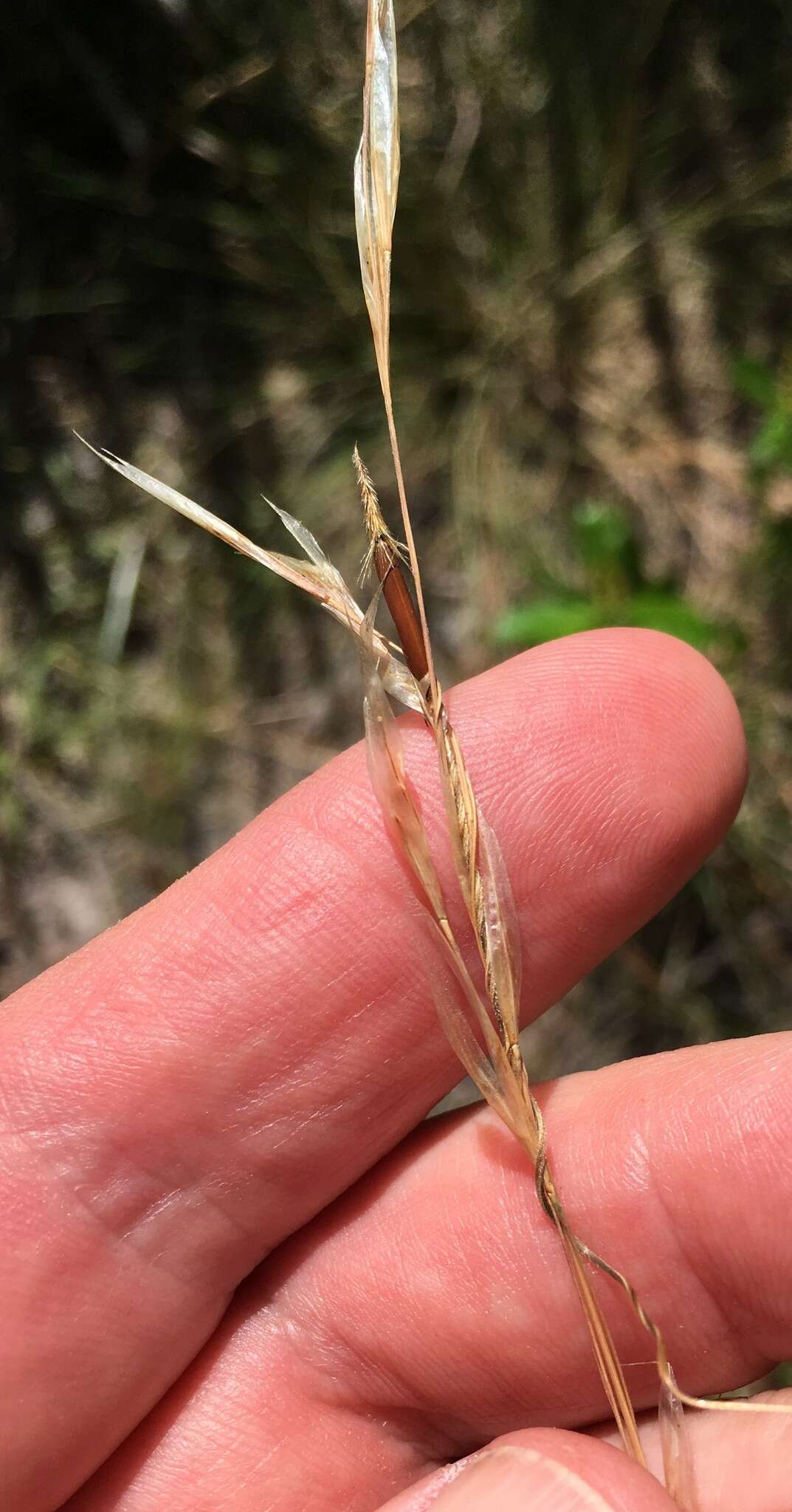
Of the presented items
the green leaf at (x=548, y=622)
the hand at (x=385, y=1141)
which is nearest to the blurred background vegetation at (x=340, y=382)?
the green leaf at (x=548, y=622)

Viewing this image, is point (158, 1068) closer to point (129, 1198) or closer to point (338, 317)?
point (129, 1198)

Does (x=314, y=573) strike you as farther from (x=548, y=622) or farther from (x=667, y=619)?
(x=667, y=619)

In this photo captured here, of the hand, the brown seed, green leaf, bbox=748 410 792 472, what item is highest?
the brown seed

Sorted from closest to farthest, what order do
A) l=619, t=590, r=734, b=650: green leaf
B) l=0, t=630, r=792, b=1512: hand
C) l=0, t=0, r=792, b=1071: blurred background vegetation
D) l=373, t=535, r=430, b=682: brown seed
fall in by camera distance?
l=373, t=535, r=430, b=682: brown seed
l=0, t=630, r=792, b=1512: hand
l=619, t=590, r=734, b=650: green leaf
l=0, t=0, r=792, b=1071: blurred background vegetation

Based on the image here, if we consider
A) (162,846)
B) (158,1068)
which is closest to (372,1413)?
(158,1068)

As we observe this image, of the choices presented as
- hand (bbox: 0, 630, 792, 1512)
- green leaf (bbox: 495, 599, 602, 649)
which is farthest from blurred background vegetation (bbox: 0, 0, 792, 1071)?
hand (bbox: 0, 630, 792, 1512)

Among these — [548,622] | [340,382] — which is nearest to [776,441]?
[548,622]

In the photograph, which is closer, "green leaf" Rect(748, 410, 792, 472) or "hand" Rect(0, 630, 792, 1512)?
"hand" Rect(0, 630, 792, 1512)

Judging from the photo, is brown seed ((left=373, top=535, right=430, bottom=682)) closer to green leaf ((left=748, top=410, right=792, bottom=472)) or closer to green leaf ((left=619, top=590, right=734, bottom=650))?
green leaf ((left=619, top=590, right=734, bottom=650))
